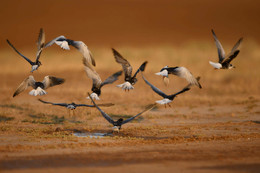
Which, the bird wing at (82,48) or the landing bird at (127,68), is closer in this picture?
the landing bird at (127,68)

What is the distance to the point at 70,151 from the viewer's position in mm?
10984

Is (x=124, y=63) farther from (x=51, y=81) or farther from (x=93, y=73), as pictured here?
(x=51, y=81)

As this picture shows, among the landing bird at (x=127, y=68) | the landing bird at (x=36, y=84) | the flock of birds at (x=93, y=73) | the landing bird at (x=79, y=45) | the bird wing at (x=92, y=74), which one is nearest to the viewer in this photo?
the flock of birds at (x=93, y=73)

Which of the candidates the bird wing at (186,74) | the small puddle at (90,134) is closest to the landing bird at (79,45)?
the small puddle at (90,134)

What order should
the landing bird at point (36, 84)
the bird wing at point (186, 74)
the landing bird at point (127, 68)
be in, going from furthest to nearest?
the landing bird at point (127, 68) < the landing bird at point (36, 84) < the bird wing at point (186, 74)

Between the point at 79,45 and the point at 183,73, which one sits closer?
the point at 183,73

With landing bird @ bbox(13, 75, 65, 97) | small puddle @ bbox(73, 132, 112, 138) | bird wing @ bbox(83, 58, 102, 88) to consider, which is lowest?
small puddle @ bbox(73, 132, 112, 138)

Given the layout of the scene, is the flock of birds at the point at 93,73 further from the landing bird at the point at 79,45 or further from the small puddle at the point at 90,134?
the small puddle at the point at 90,134

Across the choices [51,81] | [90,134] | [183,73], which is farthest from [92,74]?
[183,73]

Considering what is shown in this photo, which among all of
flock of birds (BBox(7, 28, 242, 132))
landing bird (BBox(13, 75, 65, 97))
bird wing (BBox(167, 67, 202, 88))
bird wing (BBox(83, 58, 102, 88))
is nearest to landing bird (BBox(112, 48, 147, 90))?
flock of birds (BBox(7, 28, 242, 132))

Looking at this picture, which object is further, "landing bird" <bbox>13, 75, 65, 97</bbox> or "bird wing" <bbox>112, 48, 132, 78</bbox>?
"bird wing" <bbox>112, 48, 132, 78</bbox>

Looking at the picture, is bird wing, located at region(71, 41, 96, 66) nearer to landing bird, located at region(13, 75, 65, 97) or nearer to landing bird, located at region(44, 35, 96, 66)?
landing bird, located at region(44, 35, 96, 66)

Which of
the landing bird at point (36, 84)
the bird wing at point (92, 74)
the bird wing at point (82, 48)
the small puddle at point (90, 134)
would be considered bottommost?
the small puddle at point (90, 134)

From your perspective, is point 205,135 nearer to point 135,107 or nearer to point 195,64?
point 135,107
